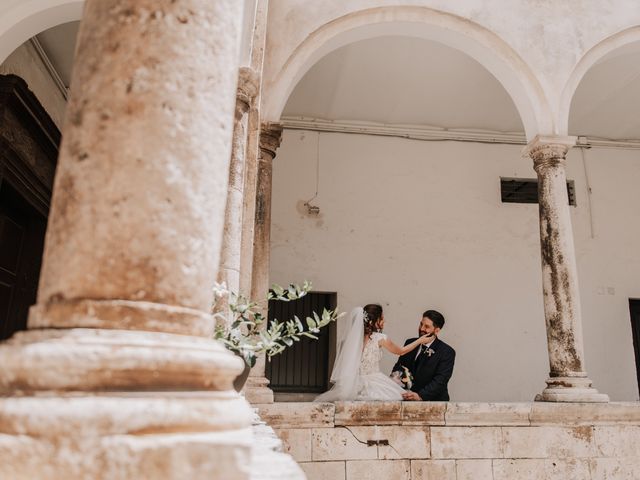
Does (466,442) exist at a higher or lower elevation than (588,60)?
lower

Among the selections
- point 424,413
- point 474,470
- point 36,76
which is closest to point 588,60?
point 424,413

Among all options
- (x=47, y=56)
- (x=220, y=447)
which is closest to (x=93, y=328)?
(x=220, y=447)

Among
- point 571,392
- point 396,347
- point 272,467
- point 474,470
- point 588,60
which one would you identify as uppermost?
point 588,60

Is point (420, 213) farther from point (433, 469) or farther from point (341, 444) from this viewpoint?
point (341, 444)

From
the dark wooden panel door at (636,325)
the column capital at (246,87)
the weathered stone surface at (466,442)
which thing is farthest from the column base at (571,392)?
the dark wooden panel door at (636,325)

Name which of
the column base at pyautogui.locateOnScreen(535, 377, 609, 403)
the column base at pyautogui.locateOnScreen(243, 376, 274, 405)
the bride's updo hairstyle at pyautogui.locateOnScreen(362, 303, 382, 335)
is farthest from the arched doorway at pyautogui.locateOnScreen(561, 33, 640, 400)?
the column base at pyautogui.locateOnScreen(243, 376, 274, 405)

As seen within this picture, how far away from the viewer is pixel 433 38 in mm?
6367

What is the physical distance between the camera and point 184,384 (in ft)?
3.59

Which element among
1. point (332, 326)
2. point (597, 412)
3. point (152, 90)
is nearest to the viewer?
point (152, 90)

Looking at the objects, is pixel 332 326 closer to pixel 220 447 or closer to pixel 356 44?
pixel 356 44

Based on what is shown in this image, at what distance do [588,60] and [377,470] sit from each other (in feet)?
16.5

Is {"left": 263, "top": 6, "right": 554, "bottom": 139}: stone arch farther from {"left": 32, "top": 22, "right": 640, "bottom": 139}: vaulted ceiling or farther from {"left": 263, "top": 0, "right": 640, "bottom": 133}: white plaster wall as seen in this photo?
{"left": 32, "top": 22, "right": 640, "bottom": 139}: vaulted ceiling

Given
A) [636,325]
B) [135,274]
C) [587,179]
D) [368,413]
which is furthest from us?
[587,179]

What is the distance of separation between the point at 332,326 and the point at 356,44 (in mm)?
4102
